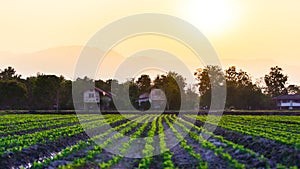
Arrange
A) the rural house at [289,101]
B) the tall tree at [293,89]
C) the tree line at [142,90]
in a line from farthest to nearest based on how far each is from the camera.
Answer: the tall tree at [293,89]
the rural house at [289,101]
the tree line at [142,90]

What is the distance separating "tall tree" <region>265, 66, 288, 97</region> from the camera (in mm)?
94062

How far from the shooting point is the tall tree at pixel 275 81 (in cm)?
9406

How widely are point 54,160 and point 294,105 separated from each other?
7482 cm

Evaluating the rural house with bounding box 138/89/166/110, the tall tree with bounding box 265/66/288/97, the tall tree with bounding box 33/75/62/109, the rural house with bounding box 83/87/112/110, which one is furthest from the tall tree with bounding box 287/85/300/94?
the tall tree with bounding box 33/75/62/109

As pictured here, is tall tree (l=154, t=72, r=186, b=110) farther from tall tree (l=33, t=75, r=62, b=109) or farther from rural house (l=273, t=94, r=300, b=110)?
rural house (l=273, t=94, r=300, b=110)

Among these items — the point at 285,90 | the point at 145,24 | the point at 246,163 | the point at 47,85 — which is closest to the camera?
the point at 246,163

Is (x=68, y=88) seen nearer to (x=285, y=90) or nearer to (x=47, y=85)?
(x=47, y=85)

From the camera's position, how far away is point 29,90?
78.2 metres

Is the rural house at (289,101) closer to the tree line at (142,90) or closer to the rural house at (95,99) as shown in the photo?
the tree line at (142,90)

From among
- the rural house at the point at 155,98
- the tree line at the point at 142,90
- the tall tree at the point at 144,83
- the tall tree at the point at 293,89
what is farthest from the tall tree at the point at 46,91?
the tall tree at the point at 293,89

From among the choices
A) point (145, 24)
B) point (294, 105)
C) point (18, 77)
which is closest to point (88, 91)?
point (18, 77)

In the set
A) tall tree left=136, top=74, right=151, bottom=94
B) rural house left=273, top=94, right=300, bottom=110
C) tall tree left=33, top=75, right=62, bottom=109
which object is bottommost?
rural house left=273, top=94, right=300, bottom=110

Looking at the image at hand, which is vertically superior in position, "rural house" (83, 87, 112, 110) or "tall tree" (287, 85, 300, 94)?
"tall tree" (287, 85, 300, 94)

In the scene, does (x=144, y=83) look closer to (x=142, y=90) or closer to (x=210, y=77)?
(x=142, y=90)
